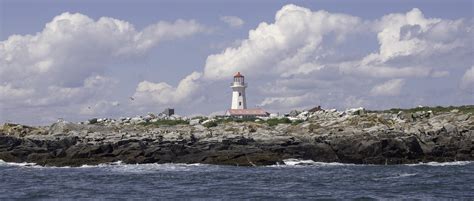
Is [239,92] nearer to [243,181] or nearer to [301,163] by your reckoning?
[301,163]

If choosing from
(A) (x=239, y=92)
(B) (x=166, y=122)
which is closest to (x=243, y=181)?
(B) (x=166, y=122)

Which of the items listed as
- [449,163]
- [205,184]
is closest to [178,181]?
[205,184]

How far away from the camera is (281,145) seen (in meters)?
54.0

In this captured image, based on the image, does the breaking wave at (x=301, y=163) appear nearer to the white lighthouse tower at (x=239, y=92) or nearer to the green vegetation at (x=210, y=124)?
the green vegetation at (x=210, y=124)

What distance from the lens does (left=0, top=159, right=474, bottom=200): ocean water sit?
34.1 meters

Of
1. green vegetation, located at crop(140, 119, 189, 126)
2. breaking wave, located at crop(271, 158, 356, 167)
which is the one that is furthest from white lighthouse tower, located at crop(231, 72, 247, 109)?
breaking wave, located at crop(271, 158, 356, 167)

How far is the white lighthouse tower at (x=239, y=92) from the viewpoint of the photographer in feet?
319

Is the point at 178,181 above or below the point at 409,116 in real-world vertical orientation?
below

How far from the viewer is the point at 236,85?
97.1 metres

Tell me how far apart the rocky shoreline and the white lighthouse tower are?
2925cm

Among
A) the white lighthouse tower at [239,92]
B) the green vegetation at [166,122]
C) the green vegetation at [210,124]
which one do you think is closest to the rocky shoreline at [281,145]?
the green vegetation at [210,124]

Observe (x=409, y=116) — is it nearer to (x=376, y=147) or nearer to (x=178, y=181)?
(x=376, y=147)

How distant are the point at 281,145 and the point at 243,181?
48.2 feet

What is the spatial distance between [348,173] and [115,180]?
12863 millimetres
